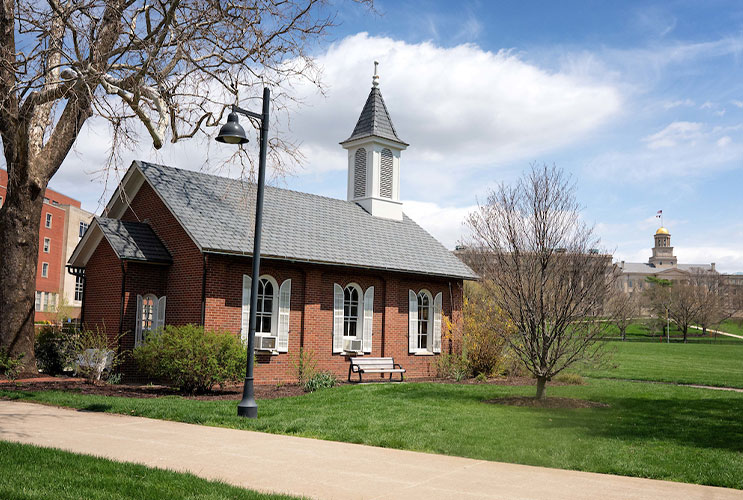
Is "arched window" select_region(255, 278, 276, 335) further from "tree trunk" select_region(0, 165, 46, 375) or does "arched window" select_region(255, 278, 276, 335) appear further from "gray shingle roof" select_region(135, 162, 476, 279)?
"tree trunk" select_region(0, 165, 46, 375)

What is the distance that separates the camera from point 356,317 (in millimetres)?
21406

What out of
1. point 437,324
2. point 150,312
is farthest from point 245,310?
point 437,324

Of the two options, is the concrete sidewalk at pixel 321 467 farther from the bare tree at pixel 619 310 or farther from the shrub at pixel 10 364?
the bare tree at pixel 619 310

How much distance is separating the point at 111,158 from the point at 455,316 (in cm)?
1473

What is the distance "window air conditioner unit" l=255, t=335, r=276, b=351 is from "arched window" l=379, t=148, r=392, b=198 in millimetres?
9525

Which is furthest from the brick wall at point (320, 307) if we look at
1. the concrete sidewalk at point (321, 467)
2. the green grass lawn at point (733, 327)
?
the green grass lawn at point (733, 327)

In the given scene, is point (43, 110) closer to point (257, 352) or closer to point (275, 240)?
point (275, 240)

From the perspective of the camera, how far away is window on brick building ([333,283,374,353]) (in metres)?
21.0

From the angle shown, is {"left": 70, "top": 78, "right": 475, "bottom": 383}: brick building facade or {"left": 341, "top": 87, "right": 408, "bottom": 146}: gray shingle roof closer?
{"left": 70, "top": 78, "right": 475, "bottom": 383}: brick building facade

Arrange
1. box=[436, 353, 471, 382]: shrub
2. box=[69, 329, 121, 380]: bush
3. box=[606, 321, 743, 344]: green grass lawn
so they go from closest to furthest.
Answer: box=[69, 329, 121, 380]: bush < box=[436, 353, 471, 382]: shrub < box=[606, 321, 743, 344]: green grass lawn

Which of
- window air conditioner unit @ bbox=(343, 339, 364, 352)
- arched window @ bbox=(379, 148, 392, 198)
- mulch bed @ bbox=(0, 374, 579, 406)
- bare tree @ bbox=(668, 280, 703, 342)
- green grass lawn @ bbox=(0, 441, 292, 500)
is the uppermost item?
arched window @ bbox=(379, 148, 392, 198)

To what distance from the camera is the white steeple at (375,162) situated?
25.8m

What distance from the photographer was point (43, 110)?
16.2 m

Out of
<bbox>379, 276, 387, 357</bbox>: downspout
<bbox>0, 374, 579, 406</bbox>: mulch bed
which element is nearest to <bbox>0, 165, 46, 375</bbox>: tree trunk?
<bbox>0, 374, 579, 406</bbox>: mulch bed
